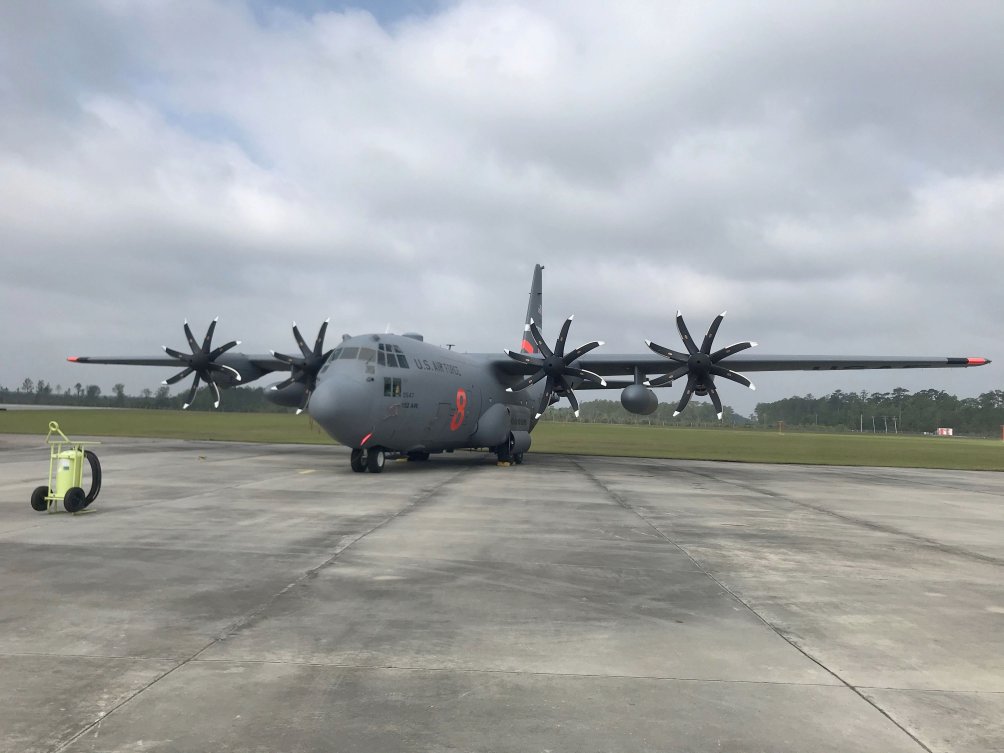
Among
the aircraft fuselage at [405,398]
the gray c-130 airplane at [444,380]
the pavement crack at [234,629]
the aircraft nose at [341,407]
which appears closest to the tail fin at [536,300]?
the gray c-130 airplane at [444,380]

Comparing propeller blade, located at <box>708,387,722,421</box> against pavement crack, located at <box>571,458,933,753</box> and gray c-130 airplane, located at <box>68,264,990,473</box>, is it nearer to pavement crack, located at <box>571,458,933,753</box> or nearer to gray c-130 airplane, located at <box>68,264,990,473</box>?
gray c-130 airplane, located at <box>68,264,990,473</box>

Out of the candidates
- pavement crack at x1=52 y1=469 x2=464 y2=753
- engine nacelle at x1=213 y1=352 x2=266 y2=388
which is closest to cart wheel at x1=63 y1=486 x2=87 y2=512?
Answer: pavement crack at x1=52 y1=469 x2=464 y2=753

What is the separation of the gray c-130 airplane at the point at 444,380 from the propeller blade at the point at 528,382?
61 mm

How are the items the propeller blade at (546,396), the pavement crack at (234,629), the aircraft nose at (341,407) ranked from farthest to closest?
the propeller blade at (546,396)
the aircraft nose at (341,407)
the pavement crack at (234,629)

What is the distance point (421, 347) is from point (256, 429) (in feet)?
108

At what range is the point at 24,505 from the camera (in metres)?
13.2

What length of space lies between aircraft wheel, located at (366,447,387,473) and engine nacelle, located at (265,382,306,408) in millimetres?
8321

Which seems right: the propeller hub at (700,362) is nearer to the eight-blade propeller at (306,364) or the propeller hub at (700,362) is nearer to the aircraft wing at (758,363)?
the aircraft wing at (758,363)

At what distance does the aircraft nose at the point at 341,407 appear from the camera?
1928 cm

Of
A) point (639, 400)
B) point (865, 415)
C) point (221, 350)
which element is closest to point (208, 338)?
point (221, 350)

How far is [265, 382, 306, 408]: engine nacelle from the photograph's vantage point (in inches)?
1118

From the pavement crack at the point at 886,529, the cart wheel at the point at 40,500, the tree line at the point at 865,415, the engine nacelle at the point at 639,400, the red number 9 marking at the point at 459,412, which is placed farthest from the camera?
the tree line at the point at 865,415

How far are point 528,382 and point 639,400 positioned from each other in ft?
14.7

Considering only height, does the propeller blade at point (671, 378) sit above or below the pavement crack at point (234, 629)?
above
